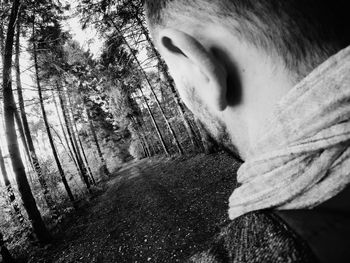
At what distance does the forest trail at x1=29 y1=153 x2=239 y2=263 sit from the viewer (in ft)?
18.6

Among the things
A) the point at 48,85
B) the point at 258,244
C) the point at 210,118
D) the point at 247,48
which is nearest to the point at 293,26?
the point at 247,48

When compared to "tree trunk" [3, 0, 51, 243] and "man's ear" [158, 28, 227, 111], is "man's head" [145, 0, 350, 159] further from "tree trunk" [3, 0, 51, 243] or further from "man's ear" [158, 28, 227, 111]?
"tree trunk" [3, 0, 51, 243]

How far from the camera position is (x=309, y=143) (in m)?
0.46

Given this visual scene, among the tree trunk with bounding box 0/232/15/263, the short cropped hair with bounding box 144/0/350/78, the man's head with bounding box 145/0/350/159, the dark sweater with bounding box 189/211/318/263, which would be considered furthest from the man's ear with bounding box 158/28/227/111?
the tree trunk with bounding box 0/232/15/263

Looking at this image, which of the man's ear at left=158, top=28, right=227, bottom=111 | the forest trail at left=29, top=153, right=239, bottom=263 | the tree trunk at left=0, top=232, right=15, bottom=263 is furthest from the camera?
the tree trunk at left=0, top=232, right=15, bottom=263

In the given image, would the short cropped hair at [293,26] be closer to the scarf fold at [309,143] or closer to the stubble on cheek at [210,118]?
the scarf fold at [309,143]

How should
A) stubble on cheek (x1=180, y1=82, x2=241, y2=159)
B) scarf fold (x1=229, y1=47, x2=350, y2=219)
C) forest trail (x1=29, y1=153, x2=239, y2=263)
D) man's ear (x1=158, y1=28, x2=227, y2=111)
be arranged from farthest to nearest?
forest trail (x1=29, y1=153, x2=239, y2=263) → stubble on cheek (x1=180, y1=82, x2=241, y2=159) → man's ear (x1=158, y1=28, x2=227, y2=111) → scarf fold (x1=229, y1=47, x2=350, y2=219)

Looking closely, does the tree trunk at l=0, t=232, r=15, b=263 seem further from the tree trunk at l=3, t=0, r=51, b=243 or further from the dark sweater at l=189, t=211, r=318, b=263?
the dark sweater at l=189, t=211, r=318, b=263

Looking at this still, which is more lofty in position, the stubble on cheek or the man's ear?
the man's ear

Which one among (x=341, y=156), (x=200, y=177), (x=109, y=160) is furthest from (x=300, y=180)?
(x=109, y=160)

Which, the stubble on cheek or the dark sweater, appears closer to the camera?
the dark sweater

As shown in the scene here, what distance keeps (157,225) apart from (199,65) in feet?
23.9

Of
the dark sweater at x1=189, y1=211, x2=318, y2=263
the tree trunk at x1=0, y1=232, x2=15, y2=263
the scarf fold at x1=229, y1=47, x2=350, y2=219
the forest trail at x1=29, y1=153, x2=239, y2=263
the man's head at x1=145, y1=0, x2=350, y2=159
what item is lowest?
the forest trail at x1=29, y1=153, x2=239, y2=263

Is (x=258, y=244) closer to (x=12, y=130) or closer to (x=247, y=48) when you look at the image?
(x=247, y=48)
